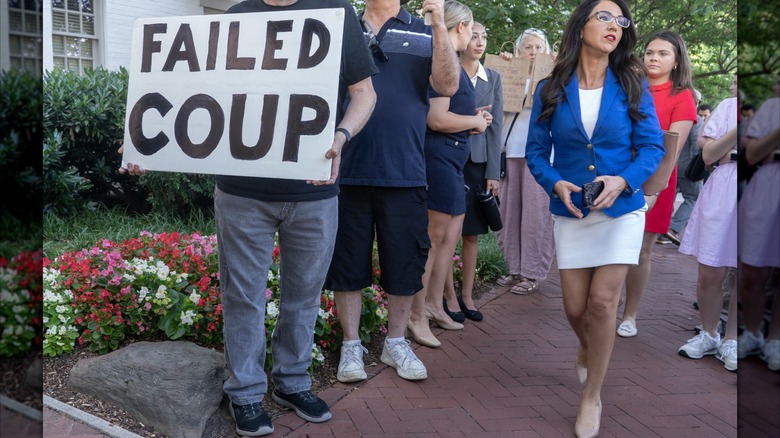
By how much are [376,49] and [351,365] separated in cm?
164

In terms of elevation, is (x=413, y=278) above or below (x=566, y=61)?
below

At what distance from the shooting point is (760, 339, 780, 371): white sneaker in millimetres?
1308

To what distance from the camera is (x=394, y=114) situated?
3.89 m

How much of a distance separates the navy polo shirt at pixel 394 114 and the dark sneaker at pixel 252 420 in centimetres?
124

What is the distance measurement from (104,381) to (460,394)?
176cm

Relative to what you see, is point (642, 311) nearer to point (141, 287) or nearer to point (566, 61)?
point (566, 61)

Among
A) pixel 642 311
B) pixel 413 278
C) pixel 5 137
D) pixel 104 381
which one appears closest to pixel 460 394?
pixel 413 278

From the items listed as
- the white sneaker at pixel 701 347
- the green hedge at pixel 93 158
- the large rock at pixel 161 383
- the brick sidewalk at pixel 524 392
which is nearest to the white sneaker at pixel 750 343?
the brick sidewalk at pixel 524 392

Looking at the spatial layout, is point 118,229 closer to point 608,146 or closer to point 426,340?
point 426,340

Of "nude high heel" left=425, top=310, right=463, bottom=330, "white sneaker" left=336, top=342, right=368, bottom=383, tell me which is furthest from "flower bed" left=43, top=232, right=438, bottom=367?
"nude high heel" left=425, top=310, right=463, bottom=330

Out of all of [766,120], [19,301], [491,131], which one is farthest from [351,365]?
[766,120]

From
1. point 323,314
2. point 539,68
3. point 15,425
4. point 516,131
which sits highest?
point 539,68

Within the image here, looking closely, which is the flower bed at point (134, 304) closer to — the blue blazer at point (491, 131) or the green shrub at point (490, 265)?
the blue blazer at point (491, 131)

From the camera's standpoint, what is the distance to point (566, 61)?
12.0ft
